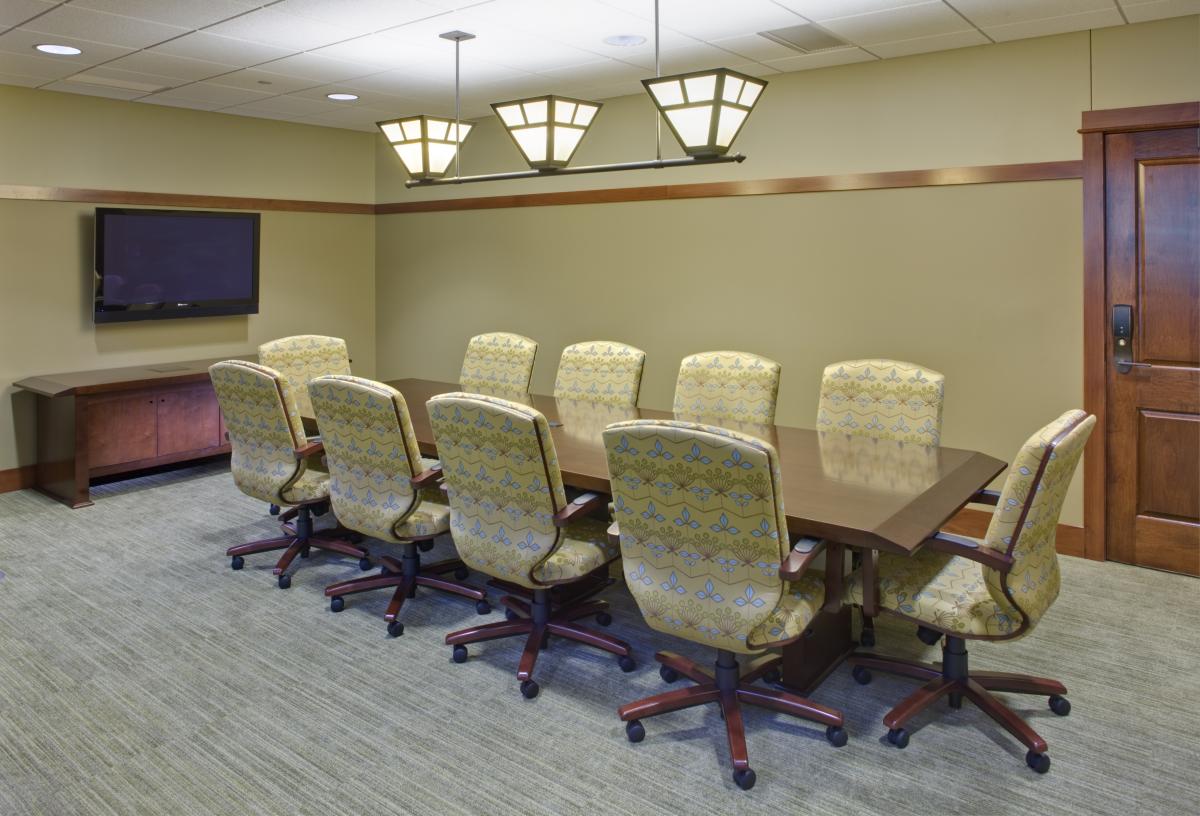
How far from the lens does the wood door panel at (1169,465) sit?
10.4 ft

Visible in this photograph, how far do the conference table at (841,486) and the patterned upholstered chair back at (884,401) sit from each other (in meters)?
0.10

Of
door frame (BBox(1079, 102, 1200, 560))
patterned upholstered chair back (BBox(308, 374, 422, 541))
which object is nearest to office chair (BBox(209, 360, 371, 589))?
patterned upholstered chair back (BBox(308, 374, 422, 541))

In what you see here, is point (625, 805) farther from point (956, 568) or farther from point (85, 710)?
point (85, 710)

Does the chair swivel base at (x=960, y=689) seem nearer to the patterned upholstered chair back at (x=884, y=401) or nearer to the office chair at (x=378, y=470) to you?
the patterned upholstered chair back at (x=884, y=401)

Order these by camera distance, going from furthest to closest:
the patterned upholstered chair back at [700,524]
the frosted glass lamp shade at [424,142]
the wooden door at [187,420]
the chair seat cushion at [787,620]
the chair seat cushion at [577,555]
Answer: the wooden door at [187,420], the frosted glass lamp shade at [424,142], the chair seat cushion at [577,555], the chair seat cushion at [787,620], the patterned upholstered chair back at [700,524]

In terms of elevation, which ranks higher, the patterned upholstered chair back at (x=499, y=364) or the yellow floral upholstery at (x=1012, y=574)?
the patterned upholstered chair back at (x=499, y=364)

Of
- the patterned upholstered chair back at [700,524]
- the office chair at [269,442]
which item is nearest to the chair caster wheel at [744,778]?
the patterned upholstered chair back at [700,524]

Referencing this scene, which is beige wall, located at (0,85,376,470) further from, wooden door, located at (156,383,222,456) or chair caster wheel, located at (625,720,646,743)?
chair caster wheel, located at (625,720,646,743)

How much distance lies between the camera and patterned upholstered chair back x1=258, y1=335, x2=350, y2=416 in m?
3.85

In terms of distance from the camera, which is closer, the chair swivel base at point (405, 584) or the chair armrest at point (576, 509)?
the chair armrest at point (576, 509)

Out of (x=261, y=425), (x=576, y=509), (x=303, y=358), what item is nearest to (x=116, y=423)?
(x=303, y=358)

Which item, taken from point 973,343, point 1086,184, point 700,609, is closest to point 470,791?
point 700,609

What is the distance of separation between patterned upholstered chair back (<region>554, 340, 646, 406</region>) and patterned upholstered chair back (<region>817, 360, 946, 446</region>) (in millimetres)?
840

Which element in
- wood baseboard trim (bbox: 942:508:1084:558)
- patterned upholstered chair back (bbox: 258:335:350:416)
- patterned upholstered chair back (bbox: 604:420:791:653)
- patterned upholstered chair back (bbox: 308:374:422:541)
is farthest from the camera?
patterned upholstered chair back (bbox: 258:335:350:416)
